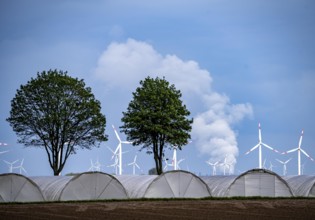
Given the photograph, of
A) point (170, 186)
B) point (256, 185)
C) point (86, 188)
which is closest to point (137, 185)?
point (170, 186)

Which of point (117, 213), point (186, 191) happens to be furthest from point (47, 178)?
point (117, 213)

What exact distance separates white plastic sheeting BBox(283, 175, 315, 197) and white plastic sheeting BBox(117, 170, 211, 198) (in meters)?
9.36

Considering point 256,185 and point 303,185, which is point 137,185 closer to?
point 256,185

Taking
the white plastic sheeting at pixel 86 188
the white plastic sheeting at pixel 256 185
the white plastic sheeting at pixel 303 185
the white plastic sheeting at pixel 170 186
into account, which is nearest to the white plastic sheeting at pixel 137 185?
the white plastic sheeting at pixel 170 186

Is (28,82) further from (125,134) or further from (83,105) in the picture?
(125,134)

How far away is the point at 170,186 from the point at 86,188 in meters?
8.09

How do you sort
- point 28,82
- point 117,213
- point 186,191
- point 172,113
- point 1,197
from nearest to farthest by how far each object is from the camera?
point 117,213 < point 1,197 < point 186,191 < point 28,82 < point 172,113

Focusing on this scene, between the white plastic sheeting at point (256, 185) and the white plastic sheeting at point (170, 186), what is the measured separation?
2081 millimetres

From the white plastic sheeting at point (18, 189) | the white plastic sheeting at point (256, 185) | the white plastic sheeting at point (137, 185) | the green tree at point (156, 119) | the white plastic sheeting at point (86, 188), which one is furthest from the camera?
the green tree at point (156, 119)

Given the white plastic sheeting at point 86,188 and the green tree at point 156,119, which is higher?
the green tree at point 156,119

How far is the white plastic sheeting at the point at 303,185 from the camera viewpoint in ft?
187

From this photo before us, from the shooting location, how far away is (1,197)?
50.4 metres

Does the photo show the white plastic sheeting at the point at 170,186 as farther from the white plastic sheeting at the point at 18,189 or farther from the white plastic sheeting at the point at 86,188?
the white plastic sheeting at the point at 18,189

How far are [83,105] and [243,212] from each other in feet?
119
